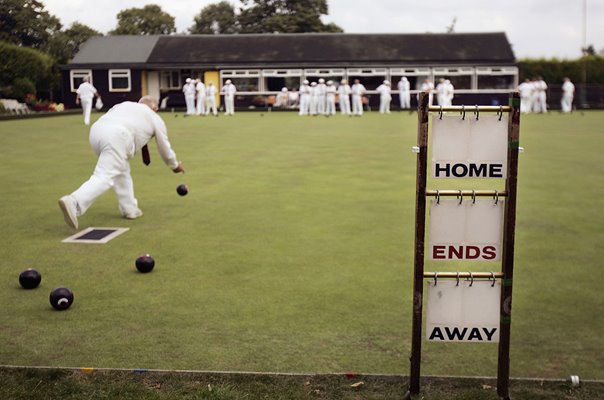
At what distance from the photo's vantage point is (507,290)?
13.7ft

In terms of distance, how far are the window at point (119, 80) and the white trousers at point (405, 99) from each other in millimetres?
17042

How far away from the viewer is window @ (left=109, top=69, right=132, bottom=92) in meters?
49.2

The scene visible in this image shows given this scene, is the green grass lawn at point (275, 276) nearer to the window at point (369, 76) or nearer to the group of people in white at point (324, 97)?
the group of people in white at point (324, 97)

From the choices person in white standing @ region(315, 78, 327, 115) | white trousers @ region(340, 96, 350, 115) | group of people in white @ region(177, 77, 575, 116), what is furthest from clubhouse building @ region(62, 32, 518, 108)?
person in white standing @ region(315, 78, 327, 115)

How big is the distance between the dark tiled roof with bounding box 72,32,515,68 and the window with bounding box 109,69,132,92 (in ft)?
2.77

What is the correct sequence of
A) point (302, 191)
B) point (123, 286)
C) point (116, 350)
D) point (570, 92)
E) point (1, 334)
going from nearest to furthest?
point (116, 350)
point (1, 334)
point (123, 286)
point (302, 191)
point (570, 92)

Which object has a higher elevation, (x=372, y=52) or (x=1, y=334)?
(x=372, y=52)

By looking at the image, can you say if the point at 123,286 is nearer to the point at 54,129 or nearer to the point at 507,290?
the point at 507,290

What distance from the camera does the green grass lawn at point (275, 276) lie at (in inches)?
196

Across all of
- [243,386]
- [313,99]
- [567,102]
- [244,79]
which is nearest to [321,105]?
[313,99]

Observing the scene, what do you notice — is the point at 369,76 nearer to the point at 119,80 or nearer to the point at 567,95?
the point at 567,95

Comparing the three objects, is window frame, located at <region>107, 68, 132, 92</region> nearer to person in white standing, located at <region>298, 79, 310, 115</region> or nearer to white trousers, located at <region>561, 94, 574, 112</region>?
person in white standing, located at <region>298, 79, 310, 115</region>

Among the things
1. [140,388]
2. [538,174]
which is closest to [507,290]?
[140,388]

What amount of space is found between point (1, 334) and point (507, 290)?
133 inches
